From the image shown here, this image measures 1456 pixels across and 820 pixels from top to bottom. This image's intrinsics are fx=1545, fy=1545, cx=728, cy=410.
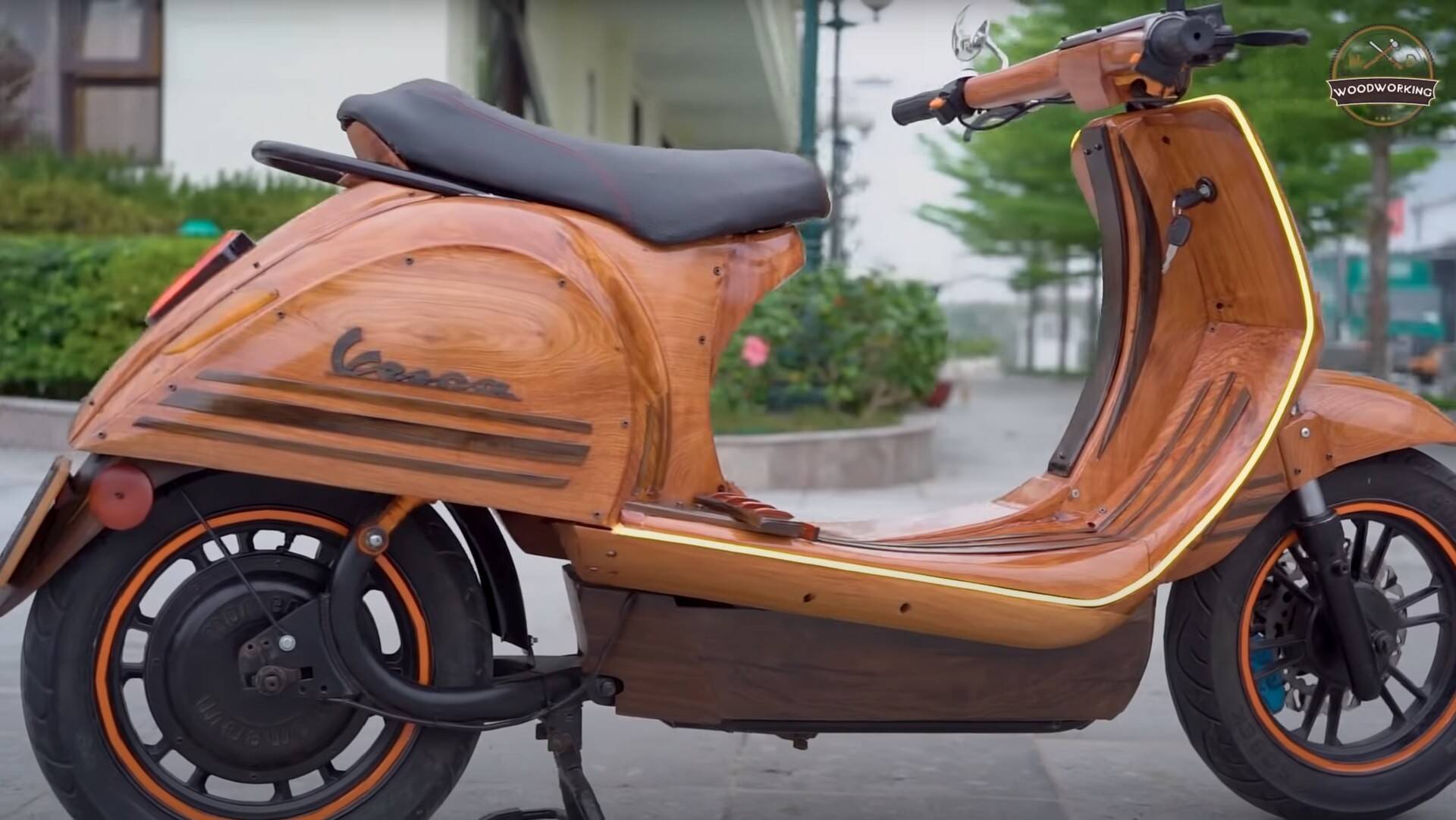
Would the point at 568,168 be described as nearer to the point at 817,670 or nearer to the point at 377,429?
the point at 377,429

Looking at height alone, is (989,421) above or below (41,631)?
below

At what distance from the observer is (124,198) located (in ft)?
34.4

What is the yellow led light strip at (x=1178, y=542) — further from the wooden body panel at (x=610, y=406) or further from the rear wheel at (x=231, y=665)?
the rear wheel at (x=231, y=665)

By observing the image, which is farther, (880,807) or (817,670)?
(880,807)

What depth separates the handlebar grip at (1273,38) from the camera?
286cm

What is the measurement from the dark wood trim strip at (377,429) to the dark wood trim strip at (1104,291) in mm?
1326

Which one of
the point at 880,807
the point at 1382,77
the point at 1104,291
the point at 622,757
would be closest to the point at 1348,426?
the point at 1104,291

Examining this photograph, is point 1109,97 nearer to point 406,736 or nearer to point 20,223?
point 406,736

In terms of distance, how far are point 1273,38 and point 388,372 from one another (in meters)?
1.74

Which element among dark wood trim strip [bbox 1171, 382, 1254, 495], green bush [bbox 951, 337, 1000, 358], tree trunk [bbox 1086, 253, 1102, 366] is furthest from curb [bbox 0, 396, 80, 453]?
green bush [bbox 951, 337, 1000, 358]

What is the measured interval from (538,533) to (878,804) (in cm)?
110

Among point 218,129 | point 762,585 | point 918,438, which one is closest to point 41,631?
point 762,585

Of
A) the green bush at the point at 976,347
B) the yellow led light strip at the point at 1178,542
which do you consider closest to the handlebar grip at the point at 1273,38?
the yellow led light strip at the point at 1178,542

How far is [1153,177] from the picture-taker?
334 centimetres
